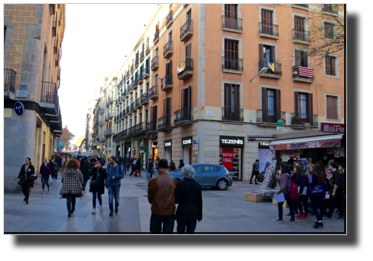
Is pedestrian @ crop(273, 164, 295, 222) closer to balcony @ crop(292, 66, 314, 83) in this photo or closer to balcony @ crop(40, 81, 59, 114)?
balcony @ crop(40, 81, 59, 114)

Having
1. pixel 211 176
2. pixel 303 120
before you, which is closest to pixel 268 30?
pixel 303 120

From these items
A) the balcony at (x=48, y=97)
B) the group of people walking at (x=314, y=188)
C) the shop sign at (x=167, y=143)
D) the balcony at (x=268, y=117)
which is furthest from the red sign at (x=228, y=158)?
the group of people walking at (x=314, y=188)

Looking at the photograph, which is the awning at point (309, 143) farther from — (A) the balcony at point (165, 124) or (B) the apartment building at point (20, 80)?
(A) the balcony at point (165, 124)

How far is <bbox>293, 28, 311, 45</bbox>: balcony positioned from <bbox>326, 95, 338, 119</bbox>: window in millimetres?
5402


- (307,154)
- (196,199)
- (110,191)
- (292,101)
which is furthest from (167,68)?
(196,199)

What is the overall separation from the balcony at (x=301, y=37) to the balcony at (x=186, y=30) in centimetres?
926

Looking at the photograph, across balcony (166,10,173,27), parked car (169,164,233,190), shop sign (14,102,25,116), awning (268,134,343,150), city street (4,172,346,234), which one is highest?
balcony (166,10,173,27)

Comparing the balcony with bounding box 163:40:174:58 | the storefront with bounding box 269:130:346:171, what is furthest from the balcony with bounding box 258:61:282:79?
the storefront with bounding box 269:130:346:171

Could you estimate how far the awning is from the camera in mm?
10922

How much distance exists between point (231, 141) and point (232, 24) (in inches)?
376

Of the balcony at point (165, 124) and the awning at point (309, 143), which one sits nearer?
the awning at point (309, 143)

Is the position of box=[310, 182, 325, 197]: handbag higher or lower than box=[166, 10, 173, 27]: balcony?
lower

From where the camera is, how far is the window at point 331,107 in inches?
1096
